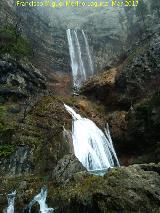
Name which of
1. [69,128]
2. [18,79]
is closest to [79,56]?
[18,79]

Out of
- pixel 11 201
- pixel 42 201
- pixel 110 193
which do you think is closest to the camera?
pixel 110 193

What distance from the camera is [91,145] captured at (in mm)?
39719

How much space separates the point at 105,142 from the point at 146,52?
15159mm

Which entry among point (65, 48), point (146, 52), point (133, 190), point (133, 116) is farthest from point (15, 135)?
point (65, 48)

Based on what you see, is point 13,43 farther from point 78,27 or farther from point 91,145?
point 78,27

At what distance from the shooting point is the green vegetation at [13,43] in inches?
2031

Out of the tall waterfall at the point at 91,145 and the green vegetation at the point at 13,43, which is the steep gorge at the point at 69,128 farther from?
the tall waterfall at the point at 91,145

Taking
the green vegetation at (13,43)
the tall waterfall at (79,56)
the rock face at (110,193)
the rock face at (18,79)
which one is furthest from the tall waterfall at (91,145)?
the tall waterfall at (79,56)

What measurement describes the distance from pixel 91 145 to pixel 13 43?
2454 centimetres

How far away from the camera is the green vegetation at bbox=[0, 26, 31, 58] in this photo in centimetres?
5159

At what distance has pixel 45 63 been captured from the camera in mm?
69188

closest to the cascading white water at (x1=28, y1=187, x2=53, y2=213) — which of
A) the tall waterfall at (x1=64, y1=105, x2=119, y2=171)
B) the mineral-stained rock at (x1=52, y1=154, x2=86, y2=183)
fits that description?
the mineral-stained rock at (x1=52, y1=154, x2=86, y2=183)

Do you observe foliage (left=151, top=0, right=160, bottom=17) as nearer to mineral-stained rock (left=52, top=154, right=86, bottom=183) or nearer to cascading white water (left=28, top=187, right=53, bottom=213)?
mineral-stained rock (left=52, top=154, right=86, bottom=183)

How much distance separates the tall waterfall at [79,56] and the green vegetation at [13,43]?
12272 mm
